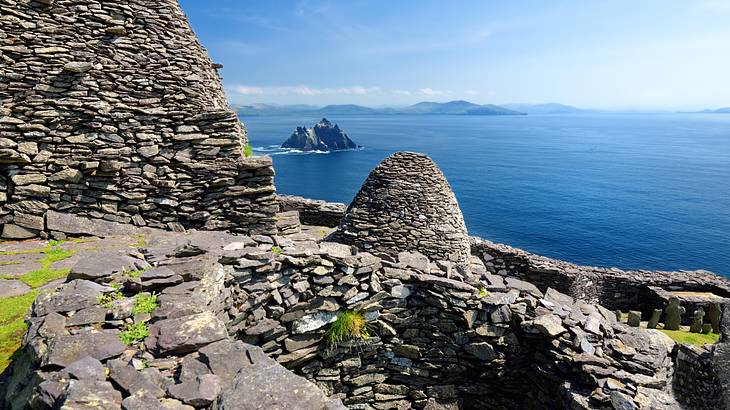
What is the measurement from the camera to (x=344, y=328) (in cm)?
854

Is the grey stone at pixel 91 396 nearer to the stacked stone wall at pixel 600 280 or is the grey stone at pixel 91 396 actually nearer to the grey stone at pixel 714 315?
the stacked stone wall at pixel 600 280

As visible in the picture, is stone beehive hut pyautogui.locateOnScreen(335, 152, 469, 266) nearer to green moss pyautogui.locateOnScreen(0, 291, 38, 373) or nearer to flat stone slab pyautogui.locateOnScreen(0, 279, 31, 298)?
flat stone slab pyautogui.locateOnScreen(0, 279, 31, 298)

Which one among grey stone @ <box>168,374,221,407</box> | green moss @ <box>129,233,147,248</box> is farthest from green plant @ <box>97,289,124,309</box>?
green moss @ <box>129,233,147,248</box>

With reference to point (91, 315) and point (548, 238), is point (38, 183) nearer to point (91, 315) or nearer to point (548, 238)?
point (91, 315)

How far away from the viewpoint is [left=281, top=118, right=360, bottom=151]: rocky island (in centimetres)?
13412

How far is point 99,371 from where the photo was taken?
396cm

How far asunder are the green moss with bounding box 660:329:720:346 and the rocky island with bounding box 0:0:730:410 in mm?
12105

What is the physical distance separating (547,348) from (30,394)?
8.92m

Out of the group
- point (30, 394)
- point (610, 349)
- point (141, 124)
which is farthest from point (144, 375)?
point (610, 349)

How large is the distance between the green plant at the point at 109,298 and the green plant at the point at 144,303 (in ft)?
0.88

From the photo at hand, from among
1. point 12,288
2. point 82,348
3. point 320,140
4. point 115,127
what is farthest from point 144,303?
point 320,140

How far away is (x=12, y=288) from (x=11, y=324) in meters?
1.23

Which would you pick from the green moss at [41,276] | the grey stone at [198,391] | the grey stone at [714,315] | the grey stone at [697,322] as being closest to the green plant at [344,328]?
the grey stone at [198,391]

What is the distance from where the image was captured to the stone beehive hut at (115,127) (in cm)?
914
